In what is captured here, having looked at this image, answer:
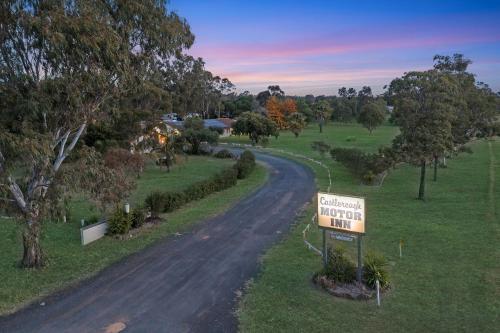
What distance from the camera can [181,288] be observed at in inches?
667

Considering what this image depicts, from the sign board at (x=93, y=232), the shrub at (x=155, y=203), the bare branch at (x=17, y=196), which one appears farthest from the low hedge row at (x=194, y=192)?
the bare branch at (x=17, y=196)

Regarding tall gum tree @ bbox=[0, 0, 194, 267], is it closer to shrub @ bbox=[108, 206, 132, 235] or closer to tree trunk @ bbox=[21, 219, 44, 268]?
tree trunk @ bbox=[21, 219, 44, 268]

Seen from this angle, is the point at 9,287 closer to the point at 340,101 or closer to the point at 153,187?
the point at 153,187

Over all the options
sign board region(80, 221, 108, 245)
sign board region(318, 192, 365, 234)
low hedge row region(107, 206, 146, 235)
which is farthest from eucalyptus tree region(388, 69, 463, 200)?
sign board region(80, 221, 108, 245)

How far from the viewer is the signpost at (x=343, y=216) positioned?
16.6 meters

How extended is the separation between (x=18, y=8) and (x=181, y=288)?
1127cm

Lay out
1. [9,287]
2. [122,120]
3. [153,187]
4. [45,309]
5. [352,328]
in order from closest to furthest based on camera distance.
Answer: [352,328] → [45,309] → [9,287] → [153,187] → [122,120]

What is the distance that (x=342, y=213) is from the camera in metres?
17.1

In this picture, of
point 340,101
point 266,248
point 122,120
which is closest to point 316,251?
point 266,248

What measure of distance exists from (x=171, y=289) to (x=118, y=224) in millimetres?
7875

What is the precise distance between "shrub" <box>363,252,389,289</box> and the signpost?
49 cm

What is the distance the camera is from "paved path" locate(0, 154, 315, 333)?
14.1m

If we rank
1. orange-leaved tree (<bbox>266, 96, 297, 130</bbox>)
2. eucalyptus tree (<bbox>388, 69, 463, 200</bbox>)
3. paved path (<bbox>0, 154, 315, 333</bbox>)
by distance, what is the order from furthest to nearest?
orange-leaved tree (<bbox>266, 96, 297, 130</bbox>) < eucalyptus tree (<bbox>388, 69, 463, 200</bbox>) < paved path (<bbox>0, 154, 315, 333</bbox>)

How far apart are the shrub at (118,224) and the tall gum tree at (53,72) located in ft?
15.3
